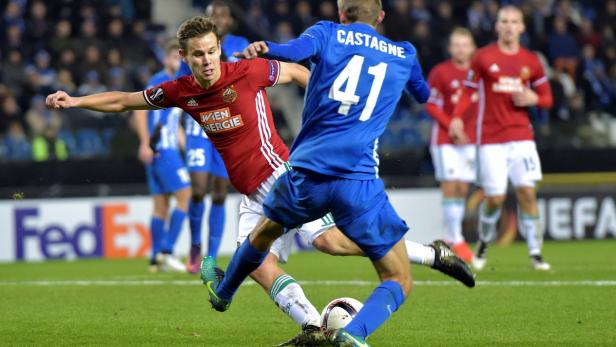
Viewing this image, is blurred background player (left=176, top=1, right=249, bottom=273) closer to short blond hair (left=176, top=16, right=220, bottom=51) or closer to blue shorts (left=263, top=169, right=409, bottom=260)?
short blond hair (left=176, top=16, right=220, bottom=51)

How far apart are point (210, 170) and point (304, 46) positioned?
5.65 m

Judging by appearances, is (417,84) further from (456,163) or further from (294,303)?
(456,163)

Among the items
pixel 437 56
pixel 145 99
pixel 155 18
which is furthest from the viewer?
pixel 155 18

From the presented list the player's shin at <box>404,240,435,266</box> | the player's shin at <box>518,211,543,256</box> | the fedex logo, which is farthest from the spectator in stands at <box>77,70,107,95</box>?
the player's shin at <box>404,240,435,266</box>

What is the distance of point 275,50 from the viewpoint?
5.50 m

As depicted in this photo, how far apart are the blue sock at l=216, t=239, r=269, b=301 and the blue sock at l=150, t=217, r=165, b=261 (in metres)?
6.28

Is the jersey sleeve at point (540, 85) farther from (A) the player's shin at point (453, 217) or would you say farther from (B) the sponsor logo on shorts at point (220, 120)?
(B) the sponsor logo on shorts at point (220, 120)

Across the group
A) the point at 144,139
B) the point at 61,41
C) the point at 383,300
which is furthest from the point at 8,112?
the point at 383,300

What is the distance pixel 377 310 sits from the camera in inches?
221

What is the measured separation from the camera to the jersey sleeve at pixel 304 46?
18.0 ft

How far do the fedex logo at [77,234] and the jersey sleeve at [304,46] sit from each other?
10.3m

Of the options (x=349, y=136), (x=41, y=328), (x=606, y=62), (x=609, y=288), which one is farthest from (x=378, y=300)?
(x=606, y=62)

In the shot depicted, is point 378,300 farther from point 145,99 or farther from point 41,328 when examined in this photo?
point 41,328

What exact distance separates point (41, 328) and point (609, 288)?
15.0 feet
